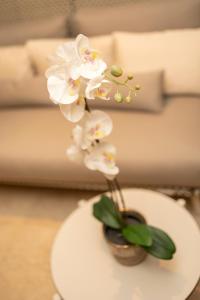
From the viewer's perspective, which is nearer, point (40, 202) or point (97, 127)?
point (97, 127)

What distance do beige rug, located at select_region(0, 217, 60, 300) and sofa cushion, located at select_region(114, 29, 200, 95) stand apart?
99cm

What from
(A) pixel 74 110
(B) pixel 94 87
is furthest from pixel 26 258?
(B) pixel 94 87

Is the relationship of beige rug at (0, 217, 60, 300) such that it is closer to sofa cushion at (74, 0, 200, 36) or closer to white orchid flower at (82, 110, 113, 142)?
white orchid flower at (82, 110, 113, 142)

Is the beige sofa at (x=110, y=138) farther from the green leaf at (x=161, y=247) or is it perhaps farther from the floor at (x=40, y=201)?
the green leaf at (x=161, y=247)

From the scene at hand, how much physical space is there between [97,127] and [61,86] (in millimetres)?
204

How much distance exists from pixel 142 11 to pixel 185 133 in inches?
30.8

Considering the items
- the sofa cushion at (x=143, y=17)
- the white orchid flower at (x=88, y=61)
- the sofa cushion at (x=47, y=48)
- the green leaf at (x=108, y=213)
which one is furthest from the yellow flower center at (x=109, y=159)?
the sofa cushion at (x=143, y=17)

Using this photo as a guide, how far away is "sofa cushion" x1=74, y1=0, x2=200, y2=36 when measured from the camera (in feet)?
5.90

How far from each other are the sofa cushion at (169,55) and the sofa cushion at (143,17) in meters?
0.11

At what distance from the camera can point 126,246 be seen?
1.10 meters

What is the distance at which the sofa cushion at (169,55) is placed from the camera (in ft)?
5.52

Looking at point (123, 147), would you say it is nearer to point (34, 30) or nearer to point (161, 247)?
point (161, 247)

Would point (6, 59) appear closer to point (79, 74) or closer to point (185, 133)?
point (185, 133)

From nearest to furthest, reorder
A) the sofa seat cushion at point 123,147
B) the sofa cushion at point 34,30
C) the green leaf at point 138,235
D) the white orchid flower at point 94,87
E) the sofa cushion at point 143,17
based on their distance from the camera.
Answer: the white orchid flower at point 94,87 < the green leaf at point 138,235 < the sofa seat cushion at point 123,147 < the sofa cushion at point 143,17 < the sofa cushion at point 34,30
